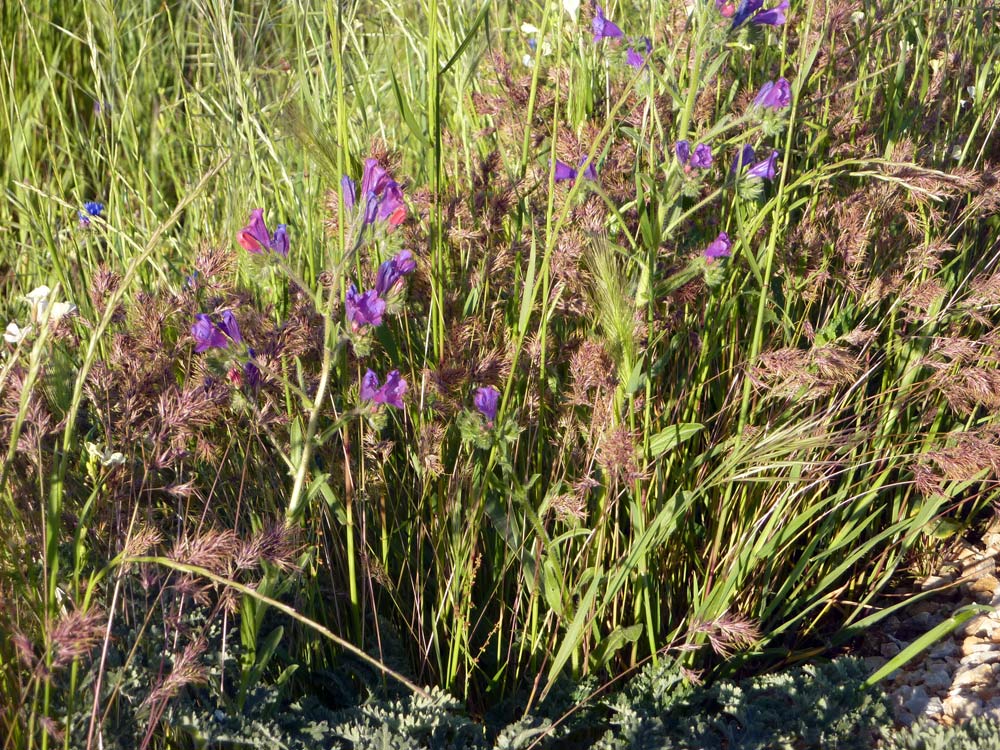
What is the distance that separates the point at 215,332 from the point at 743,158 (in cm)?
92

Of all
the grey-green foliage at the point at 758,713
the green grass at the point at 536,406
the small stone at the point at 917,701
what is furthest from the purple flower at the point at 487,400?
the small stone at the point at 917,701

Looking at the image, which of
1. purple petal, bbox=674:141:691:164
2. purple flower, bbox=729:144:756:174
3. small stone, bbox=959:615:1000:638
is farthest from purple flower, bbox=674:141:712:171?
small stone, bbox=959:615:1000:638

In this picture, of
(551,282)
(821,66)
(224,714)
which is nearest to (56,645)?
(224,714)

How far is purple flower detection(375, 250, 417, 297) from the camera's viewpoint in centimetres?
144

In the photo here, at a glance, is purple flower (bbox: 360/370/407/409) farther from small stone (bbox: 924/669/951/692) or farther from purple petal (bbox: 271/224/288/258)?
small stone (bbox: 924/669/951/692)

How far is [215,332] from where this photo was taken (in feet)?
4.62

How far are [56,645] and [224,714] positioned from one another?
357mm

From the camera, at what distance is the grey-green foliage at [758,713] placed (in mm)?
1619

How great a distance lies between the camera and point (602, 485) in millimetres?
Result: 1631

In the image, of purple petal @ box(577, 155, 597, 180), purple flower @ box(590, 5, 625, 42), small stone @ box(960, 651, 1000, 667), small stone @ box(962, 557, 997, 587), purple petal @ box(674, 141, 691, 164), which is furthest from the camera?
small stone @ box(962, 557, 997, 587)

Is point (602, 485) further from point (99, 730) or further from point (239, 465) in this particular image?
point (99, 730)

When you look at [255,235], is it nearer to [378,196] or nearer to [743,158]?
[378,196]

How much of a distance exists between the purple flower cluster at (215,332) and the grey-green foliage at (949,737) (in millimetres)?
1254

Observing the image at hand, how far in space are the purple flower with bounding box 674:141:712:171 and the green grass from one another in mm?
23
